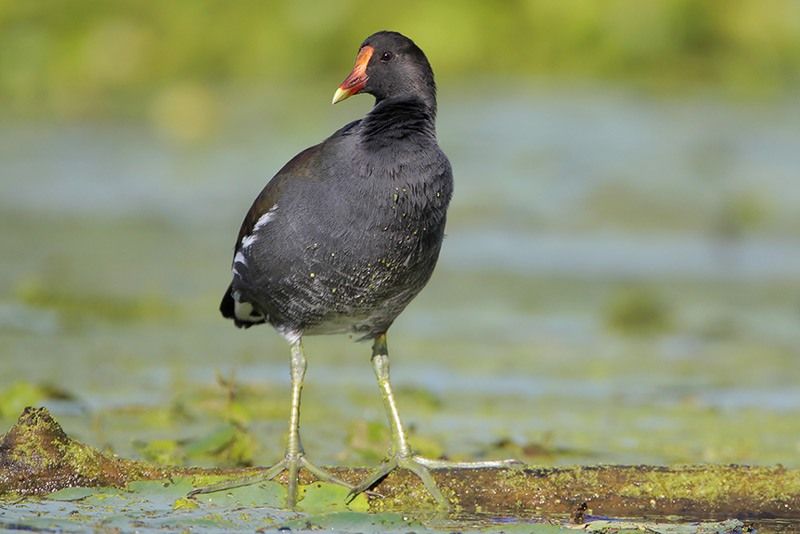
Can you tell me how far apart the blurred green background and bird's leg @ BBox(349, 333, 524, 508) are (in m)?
0.52

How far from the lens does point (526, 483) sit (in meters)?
4.15

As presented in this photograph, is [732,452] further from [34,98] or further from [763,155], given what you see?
[34,98]

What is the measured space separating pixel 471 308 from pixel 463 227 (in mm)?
2300

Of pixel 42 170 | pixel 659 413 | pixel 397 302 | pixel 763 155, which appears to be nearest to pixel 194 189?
pixel 42 170

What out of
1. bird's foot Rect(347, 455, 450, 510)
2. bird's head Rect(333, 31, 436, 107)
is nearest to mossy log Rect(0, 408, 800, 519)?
bird's foot Rect(347, 455, 450, 510)

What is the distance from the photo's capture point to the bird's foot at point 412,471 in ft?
13.4

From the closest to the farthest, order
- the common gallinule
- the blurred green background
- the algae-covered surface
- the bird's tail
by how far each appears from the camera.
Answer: the common gallinule → the bird's tail → the algae-covered surface → the blurred green background

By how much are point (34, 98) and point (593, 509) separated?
1156 cm

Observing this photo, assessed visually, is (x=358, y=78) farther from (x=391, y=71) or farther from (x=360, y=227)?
(x=360, y=227)

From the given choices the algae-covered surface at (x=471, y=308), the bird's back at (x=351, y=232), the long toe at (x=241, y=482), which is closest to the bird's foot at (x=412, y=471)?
the algae-covered surface at (x=471, y=308)

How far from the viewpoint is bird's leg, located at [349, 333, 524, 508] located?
412cm

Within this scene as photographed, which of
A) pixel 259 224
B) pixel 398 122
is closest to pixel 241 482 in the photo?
pixel 259 224

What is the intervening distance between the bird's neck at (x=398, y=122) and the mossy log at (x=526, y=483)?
963 mm

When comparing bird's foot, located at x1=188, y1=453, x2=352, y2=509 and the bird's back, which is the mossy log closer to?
bird's foot, located at x1=188, y1=453, x2=352, y2=509
